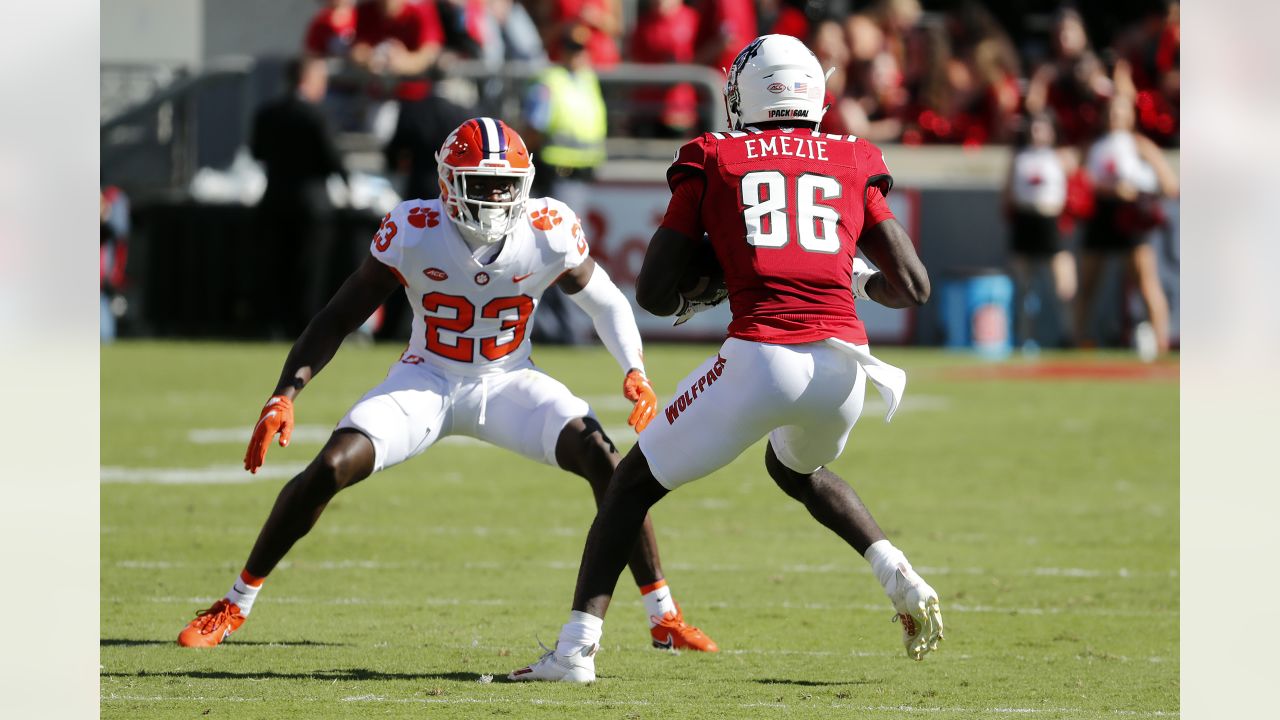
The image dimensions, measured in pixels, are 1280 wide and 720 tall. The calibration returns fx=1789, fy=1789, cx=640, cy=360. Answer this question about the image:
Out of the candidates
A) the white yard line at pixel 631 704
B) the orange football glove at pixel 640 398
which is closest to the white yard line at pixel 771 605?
the orange football glove at pixel 640 398

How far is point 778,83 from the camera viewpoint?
468 cm

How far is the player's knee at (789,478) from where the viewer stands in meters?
4.85

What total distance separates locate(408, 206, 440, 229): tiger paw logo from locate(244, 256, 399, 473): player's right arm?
17 centimetres

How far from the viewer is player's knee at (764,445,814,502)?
15.9 ft

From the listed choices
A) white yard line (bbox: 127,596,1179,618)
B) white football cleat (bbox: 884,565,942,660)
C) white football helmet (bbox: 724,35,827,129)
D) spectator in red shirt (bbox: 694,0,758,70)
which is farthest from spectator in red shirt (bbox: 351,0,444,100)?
white football cleat (bbox: 884,565,942,660)

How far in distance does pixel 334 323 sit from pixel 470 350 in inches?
19.8

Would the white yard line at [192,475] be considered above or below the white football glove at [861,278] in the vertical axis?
below

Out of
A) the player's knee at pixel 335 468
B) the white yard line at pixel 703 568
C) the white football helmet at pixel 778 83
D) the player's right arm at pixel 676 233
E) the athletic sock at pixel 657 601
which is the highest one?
the white football helmet at pixel 778 83

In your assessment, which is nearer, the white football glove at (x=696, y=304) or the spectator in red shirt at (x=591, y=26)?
the white football glove at (x=696, y=304)

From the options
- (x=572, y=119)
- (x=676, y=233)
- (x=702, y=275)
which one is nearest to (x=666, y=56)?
(x=572, y=119)

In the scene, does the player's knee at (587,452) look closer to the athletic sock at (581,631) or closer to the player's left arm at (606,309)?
the player's left arm at (606,309)
